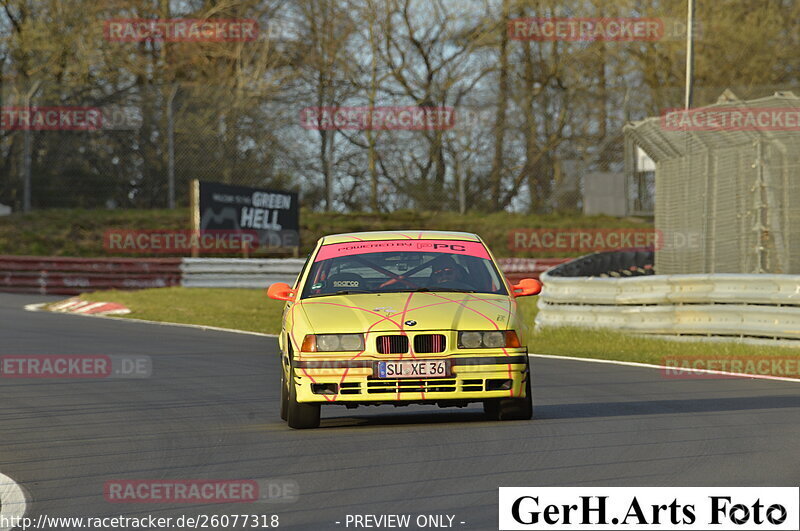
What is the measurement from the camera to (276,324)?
73.1ft

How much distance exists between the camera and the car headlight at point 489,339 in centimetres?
964

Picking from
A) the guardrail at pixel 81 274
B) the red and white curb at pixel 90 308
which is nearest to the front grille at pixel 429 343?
the red and white curb at pixel 90 308

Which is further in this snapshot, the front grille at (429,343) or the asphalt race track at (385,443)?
the front grille at (429,343)

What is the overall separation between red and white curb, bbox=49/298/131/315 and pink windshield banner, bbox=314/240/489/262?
45.7 ft

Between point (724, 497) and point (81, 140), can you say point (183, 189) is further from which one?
point (724, 497)

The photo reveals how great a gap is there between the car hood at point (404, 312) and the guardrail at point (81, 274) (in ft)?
65.5

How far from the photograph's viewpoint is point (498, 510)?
666cm

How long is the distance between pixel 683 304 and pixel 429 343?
26.7 feet

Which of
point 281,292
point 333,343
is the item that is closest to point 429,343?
point 333,343

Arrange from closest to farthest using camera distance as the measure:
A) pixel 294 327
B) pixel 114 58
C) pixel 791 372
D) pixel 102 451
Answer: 1. pixel 102 451
2. pixel 294 327
3. pixel 791 372
4. pixel 114 58

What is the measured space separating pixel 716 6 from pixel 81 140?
20.0 metres

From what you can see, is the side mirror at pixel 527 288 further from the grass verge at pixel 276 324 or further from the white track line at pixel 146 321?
the white track line at pixel 146 321

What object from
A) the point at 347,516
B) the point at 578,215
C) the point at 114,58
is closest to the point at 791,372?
the point at 347,516

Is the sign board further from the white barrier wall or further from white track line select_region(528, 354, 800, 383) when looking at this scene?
white track line select_region(528, 354, 800, 383)
